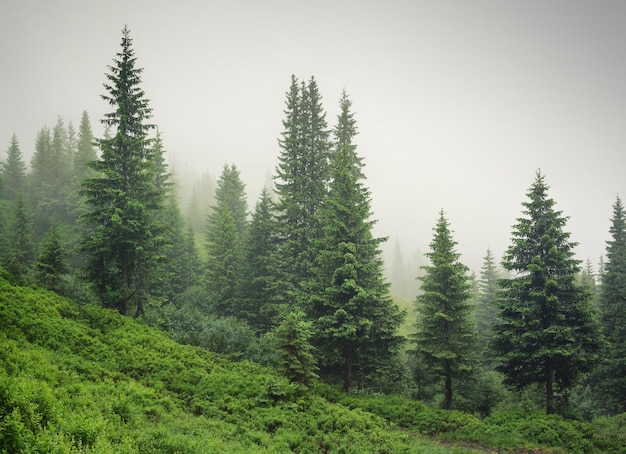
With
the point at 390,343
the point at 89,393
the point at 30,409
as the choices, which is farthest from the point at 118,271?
the point at 390,343

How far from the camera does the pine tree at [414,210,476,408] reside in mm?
21797

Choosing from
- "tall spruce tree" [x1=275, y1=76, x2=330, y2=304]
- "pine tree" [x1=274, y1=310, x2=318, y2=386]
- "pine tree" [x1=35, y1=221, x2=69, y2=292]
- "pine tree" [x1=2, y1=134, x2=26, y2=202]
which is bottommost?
"pine tree" [x1=274, y1=310, x2=318, y2=386]

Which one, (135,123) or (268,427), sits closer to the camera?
(268,427)

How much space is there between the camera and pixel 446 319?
22.2 m

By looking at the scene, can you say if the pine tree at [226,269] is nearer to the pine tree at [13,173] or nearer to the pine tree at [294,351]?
the pine tree at [294,351]

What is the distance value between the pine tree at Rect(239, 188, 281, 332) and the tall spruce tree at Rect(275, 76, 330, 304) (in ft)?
3.96

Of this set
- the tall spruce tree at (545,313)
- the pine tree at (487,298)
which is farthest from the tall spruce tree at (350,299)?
the pine tree at (487,298)

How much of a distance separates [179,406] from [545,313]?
20.9 m

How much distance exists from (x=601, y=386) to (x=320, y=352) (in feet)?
74.2

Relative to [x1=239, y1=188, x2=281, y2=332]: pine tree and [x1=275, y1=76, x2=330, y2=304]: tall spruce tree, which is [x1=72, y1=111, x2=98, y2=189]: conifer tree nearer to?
[x1=239, y1=188, x2=281, y2=332]: pine tree

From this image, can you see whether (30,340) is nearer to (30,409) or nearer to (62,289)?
(30,409)

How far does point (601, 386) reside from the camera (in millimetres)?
26188

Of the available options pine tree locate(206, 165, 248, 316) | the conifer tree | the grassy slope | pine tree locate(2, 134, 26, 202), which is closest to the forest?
the grassy slope

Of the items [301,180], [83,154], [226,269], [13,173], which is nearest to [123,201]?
[301,180]
